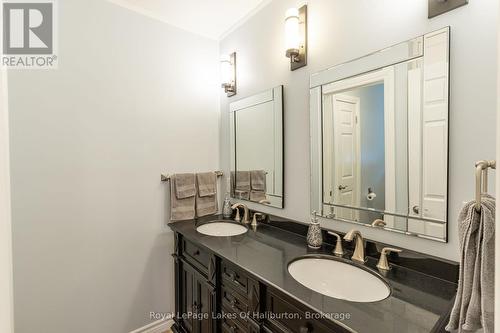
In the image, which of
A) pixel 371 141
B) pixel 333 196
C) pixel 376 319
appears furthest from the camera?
pixel 333 196

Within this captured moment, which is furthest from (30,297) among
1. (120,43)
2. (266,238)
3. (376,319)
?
(376,319)

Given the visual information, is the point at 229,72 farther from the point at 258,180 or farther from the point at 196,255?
the point at 196,255

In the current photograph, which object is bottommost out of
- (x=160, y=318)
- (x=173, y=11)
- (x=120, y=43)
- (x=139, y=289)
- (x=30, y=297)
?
(x=160, y=318)

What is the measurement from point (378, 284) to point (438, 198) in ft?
1.42

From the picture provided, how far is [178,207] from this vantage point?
1939mm

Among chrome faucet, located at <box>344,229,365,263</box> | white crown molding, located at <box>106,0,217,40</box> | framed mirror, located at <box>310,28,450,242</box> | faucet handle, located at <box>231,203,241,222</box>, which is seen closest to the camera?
framed mirror, located at <box>310,28,450,242</box>

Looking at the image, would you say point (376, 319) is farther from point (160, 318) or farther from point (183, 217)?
point (160, 318)

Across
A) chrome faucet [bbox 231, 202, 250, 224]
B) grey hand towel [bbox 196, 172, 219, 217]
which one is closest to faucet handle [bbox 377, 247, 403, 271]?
chrome faucet [bbox 231, 202, 250, 224]

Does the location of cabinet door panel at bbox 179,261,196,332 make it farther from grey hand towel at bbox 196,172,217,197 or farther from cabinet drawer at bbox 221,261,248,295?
grey hand towel at bbox 196,172,217,197

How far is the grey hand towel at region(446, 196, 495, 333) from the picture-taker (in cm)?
56

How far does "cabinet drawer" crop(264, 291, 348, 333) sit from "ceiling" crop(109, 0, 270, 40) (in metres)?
1.88

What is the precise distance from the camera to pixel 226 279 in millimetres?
1290

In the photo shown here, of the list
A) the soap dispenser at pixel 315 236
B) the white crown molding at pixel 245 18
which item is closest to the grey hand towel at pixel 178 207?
the soap dispenser at pixel 315 236

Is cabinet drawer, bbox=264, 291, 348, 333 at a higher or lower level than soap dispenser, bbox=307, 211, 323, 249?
lower
